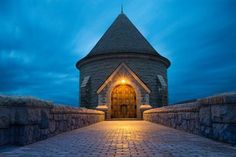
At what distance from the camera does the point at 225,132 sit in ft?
17.7

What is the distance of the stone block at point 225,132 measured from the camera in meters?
5.21

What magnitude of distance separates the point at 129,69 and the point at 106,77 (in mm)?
2701

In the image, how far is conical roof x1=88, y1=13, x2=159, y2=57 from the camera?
2456 cm

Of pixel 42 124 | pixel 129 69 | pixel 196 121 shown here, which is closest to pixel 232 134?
pixel 196 121

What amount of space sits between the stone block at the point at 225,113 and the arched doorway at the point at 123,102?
56.3 feet

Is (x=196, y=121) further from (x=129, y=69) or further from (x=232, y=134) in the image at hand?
(x=129, y=69)

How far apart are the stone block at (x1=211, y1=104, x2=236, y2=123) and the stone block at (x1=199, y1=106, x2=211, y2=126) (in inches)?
14.3

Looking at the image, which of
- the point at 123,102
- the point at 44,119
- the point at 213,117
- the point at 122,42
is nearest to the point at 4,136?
the point at 44,119

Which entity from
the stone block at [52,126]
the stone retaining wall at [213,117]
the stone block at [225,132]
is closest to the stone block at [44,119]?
the stone block at [52,126]

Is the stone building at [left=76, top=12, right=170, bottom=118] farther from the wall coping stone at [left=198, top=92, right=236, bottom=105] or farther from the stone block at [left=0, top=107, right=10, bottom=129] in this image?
the stone block at [left=0, top=107, right=10, bottom=129]

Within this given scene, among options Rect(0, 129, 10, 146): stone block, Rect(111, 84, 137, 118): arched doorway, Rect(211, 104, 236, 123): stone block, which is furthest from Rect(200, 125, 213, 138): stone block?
Rect(111, 84, 137, 118): arched doorway

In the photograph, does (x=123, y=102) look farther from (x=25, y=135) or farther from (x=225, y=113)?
(x=25, y=135)

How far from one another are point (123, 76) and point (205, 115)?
16224mm

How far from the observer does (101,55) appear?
24.3 metres
